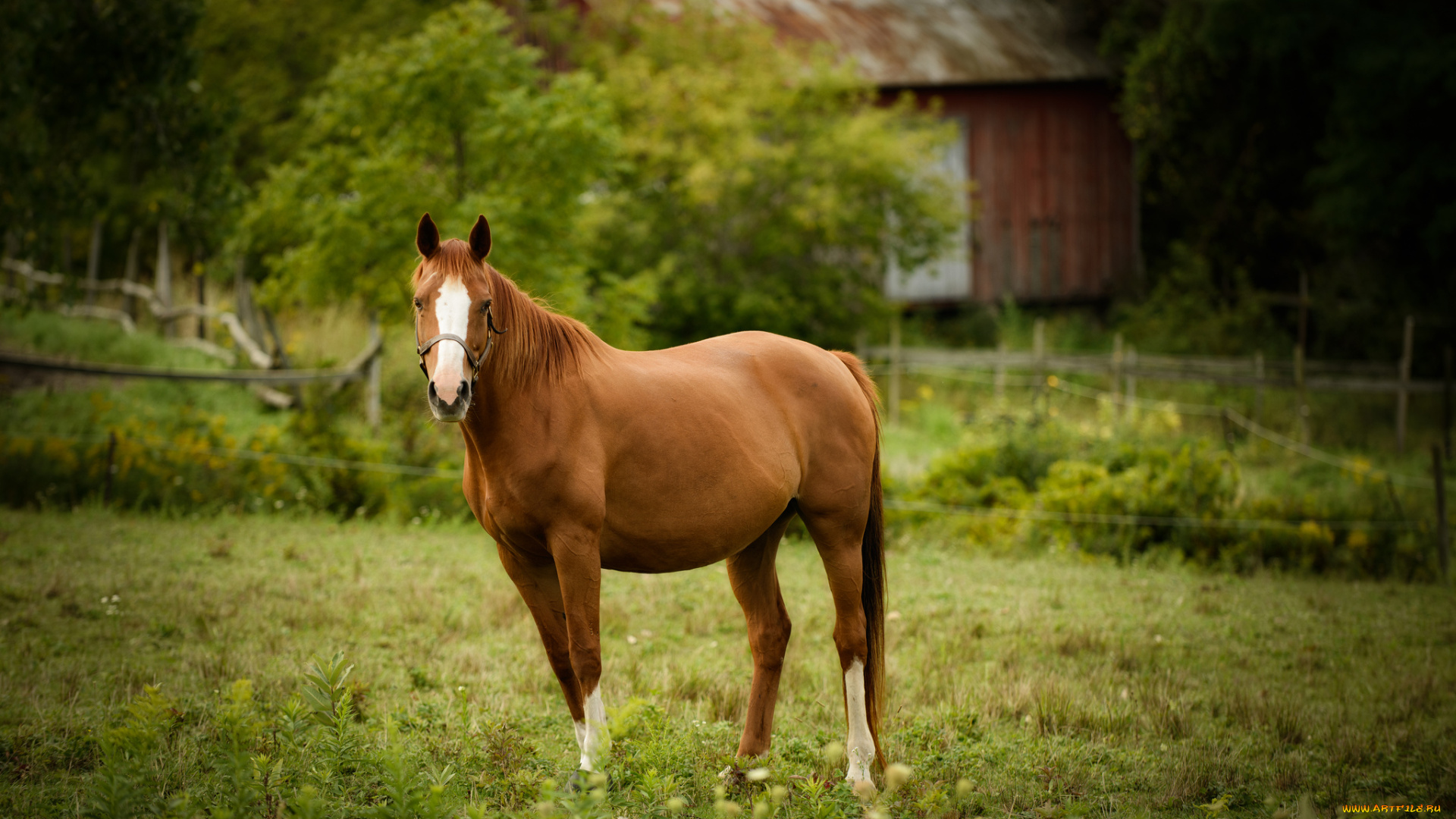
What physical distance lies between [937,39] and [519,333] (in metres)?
19.7

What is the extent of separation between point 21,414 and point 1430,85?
1749 centimetres

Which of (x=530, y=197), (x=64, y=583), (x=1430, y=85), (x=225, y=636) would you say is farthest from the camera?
(x=1430, y=85)

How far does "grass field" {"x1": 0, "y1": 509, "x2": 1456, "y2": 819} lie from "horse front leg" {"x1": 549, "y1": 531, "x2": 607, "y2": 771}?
0.18 metres

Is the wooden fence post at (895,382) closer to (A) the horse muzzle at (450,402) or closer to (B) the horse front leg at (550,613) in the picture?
(B) the horse front leg at (550,613)

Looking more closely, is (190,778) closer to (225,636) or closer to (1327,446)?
(225,636)

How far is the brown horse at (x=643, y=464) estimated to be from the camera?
12.4 feet

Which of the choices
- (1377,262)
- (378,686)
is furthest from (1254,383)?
(378,686)

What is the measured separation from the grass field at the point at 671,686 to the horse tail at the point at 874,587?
1.03ft

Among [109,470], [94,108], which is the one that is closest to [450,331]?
[109,470]

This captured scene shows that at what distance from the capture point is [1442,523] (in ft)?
28.5

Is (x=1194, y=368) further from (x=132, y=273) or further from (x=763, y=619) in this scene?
(x=132, y=273)

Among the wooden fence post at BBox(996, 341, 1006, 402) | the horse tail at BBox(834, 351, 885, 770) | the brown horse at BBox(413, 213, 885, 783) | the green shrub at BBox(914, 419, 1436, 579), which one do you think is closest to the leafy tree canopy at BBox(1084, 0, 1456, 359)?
the wooden fence post at BBox(996, 341, 1006, 402)

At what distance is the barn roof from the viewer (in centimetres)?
2028

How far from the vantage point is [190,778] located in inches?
151
